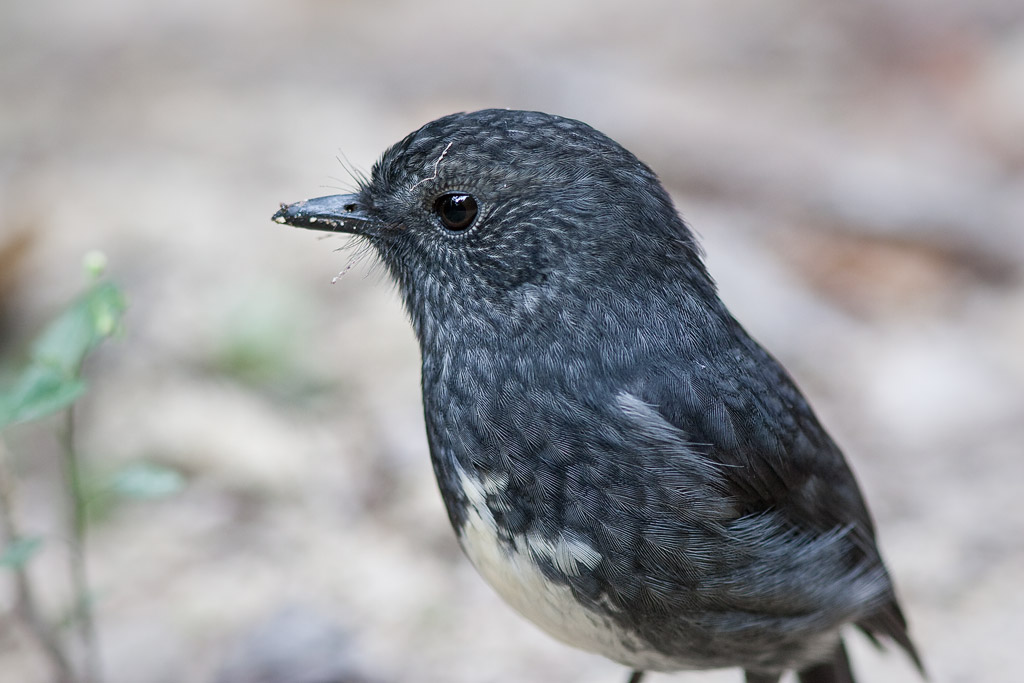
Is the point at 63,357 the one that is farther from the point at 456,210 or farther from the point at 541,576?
the point at 541,576

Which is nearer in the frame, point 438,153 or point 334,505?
point 438,153

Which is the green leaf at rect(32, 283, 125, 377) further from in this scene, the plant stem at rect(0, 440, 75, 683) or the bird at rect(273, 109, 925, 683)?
the bird at rect(273, 109, 925, 683)

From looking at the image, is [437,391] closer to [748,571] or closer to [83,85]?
[748,571]

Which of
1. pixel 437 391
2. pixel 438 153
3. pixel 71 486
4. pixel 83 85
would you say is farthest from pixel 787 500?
pixel 83 85

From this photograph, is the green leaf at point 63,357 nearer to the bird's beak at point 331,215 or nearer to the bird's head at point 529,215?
the bird's beak at point 331,215

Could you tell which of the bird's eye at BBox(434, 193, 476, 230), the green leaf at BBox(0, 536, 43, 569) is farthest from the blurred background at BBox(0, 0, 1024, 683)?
the green leaf at BBox(0, 536, 43, 569)

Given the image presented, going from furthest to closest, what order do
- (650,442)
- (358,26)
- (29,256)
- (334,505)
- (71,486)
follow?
(358,26)
(29,256)
(334,505)
(71,486)
(650,442)
